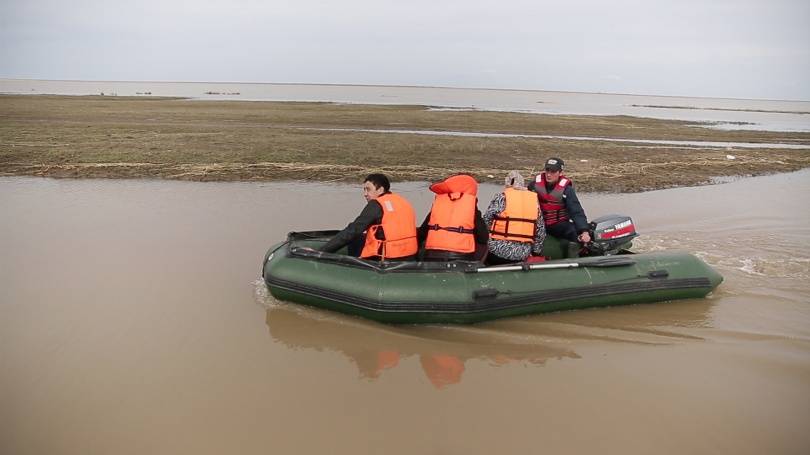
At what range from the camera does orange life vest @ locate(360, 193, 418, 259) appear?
5141 millimetres

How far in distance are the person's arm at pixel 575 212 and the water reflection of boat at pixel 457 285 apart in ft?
1.62

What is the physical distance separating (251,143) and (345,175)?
5730 mm

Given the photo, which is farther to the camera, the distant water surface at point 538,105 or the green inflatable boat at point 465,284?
the distant water surface at point 538,105

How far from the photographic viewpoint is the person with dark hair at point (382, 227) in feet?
16.8

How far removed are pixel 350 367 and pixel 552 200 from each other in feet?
9.88

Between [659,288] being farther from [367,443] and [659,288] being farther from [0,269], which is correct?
[0,269]

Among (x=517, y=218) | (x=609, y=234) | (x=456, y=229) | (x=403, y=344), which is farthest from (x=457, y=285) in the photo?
(x=609, y=234)

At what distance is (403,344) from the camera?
4.73 metres

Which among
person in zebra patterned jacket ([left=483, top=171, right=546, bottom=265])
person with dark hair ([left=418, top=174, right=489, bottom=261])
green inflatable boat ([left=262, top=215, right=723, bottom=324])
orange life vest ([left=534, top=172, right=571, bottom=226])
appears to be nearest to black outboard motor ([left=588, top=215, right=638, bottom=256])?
orange life vest ([left=534, top=172, right=571, bottom=226])

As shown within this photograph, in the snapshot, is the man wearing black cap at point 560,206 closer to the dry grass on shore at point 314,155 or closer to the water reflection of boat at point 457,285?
the water reflection of boat at point 457,285

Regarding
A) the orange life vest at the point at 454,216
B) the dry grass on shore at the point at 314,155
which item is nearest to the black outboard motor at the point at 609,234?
the orange life vest at the point at 454,216

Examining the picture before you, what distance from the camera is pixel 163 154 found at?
13.9 metres

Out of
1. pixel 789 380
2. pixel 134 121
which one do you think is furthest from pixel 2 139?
pixel 789 380

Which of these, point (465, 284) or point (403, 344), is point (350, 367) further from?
point (465, 284)
